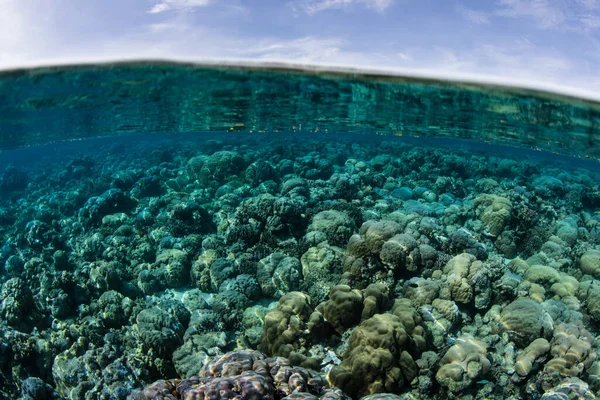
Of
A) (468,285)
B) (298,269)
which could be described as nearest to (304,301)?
(298,269)

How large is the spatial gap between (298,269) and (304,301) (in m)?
1.81

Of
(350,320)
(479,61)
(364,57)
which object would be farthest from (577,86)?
(350,320)

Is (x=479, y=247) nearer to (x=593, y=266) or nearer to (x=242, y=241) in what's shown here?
(x=593, y=266)

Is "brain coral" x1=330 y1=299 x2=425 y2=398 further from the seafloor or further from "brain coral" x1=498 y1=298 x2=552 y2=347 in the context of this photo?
"brain coral" x1=498 y1=298 x2=552 y2=347

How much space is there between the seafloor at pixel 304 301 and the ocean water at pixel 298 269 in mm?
44

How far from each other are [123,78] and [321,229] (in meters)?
9.54

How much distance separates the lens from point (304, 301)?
733cm

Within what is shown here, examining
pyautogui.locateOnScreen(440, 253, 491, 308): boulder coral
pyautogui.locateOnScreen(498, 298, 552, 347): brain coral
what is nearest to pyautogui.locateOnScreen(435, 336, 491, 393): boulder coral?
pyautogui.locateOnScreen(498, 298, 552, 347): brain coral

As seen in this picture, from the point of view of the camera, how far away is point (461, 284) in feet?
26.6

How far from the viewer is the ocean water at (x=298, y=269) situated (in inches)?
246

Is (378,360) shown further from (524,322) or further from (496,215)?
(496,215)

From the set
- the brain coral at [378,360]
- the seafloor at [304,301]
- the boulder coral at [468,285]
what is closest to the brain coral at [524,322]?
the seafloor at [304,301]

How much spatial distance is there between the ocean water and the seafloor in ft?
0.14

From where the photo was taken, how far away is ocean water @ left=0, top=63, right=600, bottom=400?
6.24m
